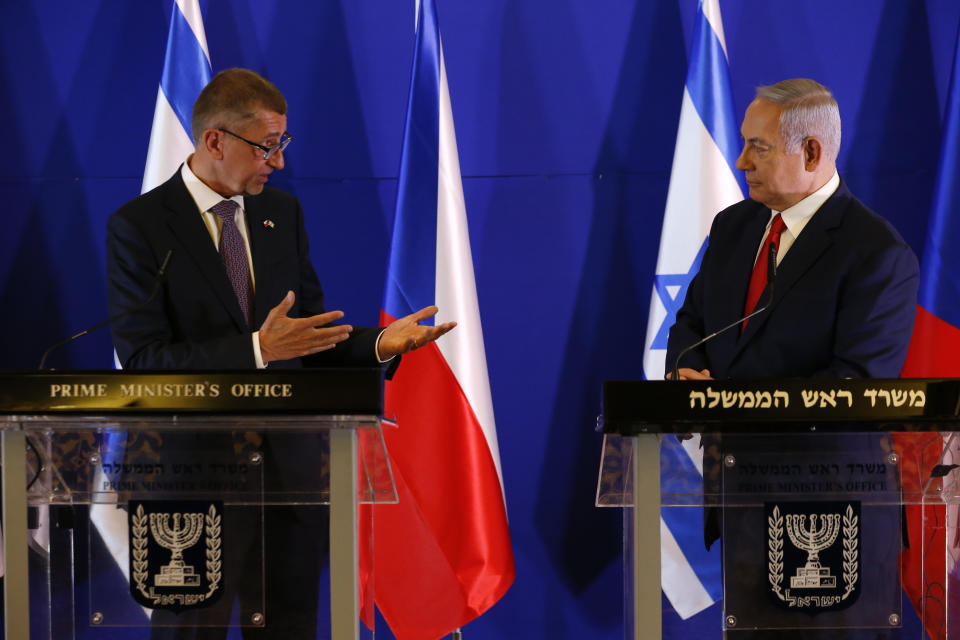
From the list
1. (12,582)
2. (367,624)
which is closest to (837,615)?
(367,624)

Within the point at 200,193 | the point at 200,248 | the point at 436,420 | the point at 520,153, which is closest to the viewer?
the point at 200,248

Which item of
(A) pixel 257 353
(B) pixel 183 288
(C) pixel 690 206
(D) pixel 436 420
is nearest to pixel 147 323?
(B) pixel 183 288

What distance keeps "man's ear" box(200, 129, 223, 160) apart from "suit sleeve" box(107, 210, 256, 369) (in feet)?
0.92

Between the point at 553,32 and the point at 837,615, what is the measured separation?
2.52 m

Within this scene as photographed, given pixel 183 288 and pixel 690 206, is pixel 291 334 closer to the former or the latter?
pixel 183 288

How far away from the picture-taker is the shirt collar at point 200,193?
8.29 feet

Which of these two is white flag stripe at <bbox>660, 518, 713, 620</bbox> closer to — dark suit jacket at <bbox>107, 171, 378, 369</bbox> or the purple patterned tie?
dark suit jacket at <bbox>107, 171, 378, 369</bbox>

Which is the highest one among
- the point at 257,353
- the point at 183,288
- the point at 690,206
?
the point at 690,206

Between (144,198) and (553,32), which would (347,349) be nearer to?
(144,198)

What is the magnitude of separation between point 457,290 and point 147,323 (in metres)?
1.24

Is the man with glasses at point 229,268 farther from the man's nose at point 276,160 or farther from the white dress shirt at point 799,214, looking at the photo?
the white dress shirt at point 799,214

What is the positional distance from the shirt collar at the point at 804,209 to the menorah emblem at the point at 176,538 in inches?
63.1

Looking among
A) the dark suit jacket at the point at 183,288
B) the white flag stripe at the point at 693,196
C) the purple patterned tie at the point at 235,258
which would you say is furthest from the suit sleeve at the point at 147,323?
the white flag stripe at the point at 693,196

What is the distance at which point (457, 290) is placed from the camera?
3.35 meters
